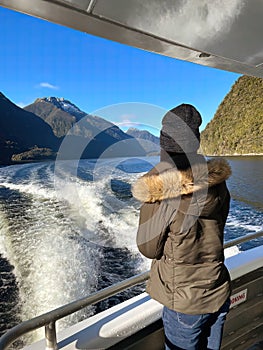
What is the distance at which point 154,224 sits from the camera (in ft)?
2.02

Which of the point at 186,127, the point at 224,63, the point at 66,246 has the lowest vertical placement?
the point at 66,246

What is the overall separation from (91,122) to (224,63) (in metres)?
0.83

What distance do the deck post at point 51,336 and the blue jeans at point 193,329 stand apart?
0.96 ft

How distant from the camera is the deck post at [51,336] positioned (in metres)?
0.71

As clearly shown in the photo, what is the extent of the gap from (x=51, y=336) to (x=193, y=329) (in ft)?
1.21

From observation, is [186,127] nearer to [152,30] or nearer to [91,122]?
[91,122]

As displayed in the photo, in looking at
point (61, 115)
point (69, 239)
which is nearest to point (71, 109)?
point (61, 115)

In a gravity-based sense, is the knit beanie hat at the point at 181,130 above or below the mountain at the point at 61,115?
below

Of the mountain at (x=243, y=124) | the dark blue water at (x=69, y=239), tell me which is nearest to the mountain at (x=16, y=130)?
the dark blue water at (x=69, y=239)

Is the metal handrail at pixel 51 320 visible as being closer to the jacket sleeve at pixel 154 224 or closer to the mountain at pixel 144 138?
the jacket sleeve at pixel 154 224

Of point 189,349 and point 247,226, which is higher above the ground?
point 189,349

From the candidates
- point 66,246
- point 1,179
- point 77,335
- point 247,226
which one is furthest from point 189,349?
point 1,179

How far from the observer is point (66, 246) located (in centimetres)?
554

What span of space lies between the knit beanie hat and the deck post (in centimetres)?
53
